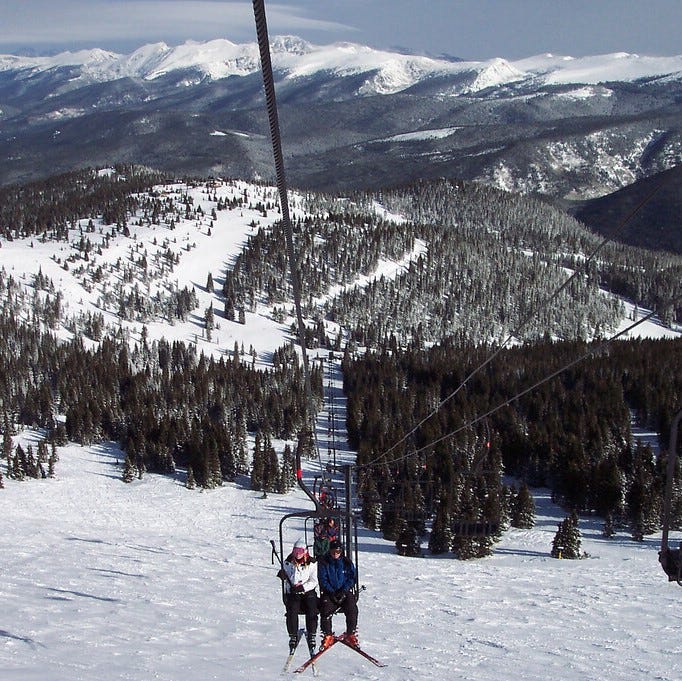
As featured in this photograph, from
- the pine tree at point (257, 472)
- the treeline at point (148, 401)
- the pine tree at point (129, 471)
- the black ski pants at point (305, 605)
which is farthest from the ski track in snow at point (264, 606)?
the treeline at point (148, 401)

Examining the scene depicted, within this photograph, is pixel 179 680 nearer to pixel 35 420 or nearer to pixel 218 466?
pixel 218 466

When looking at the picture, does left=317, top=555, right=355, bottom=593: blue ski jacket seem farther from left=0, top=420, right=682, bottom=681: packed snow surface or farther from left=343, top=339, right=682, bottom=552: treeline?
left=343, top=339, right=682, bottom=552: treeline

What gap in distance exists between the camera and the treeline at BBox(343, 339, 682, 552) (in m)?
68.9

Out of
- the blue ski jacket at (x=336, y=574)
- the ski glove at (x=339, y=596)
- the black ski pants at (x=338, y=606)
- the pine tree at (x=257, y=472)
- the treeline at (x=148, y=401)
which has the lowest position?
the pine tree at (x=257, y=472)

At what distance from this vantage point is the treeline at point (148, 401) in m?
92.1

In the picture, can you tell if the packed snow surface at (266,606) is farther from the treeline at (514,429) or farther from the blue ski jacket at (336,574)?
the treeline at (514,429)

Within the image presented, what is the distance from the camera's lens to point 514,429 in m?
95.0

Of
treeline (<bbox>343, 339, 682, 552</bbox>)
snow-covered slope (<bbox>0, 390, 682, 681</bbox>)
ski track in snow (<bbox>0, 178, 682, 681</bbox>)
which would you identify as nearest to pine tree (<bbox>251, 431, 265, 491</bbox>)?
treeline (<bbox>343, 339, 682, 552</bbox>)

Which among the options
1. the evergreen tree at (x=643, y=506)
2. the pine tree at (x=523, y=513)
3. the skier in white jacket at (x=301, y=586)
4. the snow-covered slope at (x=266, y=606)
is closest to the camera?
the skier in white jacket at (x=301, y=586)

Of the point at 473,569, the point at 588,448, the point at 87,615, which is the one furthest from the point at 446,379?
the point at 87,615

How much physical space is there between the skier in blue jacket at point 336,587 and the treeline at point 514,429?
26887mm

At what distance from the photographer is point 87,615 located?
95.0ft

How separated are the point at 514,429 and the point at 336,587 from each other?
261 ft

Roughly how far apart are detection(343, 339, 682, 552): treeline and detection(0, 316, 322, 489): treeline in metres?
12.7
